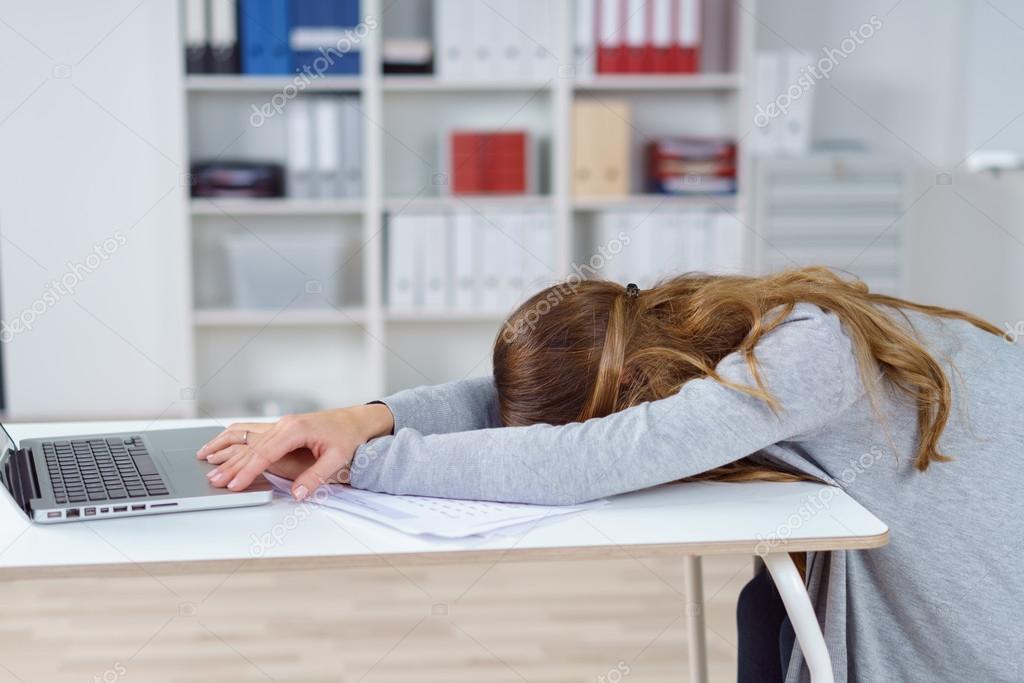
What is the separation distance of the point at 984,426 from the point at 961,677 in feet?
0.79

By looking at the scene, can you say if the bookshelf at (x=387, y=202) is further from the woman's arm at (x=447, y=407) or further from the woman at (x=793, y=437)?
the woman at (x=793, y=437)

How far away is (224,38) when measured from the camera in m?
3.23

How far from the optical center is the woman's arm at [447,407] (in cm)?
115

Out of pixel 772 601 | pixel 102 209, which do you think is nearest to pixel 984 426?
pixel 772 601

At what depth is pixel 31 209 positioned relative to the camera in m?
3.50

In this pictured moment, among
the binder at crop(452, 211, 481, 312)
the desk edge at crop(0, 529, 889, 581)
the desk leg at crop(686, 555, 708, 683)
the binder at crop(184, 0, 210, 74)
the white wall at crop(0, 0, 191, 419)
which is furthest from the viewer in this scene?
the white wall at crop(0, 0, 191, 419)

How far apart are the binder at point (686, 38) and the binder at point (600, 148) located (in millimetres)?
218

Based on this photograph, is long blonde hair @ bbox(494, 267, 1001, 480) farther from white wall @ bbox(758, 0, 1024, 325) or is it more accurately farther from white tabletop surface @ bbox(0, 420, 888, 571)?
white wall @ bbox(758, 0, 1024, 325)

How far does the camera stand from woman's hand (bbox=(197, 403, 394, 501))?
38.8 inches

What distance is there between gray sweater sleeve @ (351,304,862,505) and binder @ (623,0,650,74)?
2.44m

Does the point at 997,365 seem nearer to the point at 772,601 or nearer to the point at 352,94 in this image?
the point at 772,601

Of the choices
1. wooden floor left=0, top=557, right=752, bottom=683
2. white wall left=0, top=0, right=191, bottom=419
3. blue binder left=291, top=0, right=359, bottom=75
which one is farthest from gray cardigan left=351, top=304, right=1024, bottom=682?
white wall left=0, top=0, right=191, bottom=419

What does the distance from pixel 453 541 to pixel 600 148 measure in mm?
2572

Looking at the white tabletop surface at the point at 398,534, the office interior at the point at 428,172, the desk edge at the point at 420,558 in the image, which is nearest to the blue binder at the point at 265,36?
the office interior at the point at 428,172
